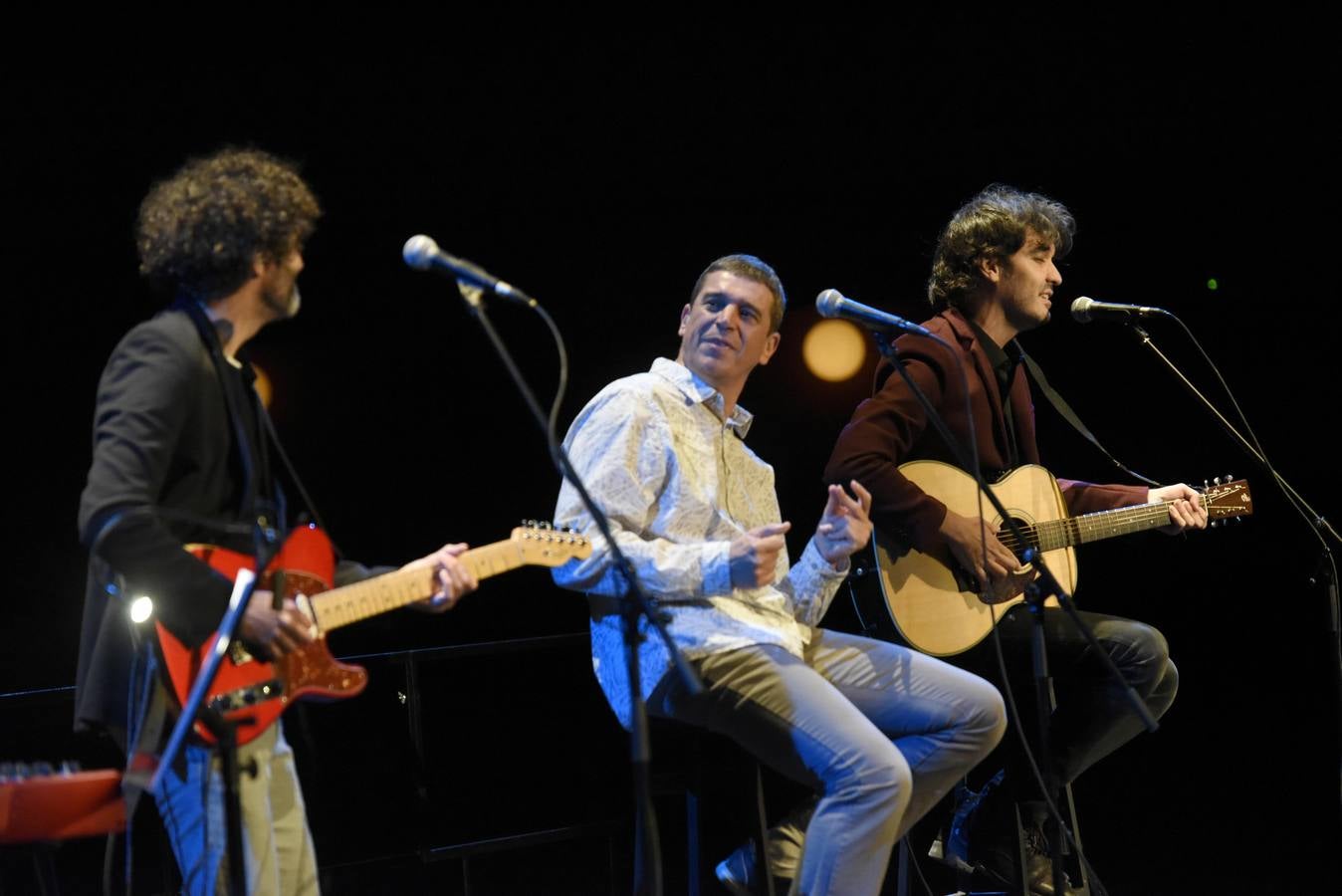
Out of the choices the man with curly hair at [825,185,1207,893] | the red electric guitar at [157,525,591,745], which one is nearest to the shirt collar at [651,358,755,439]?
the man with curly hair at [825,185,1207,893]

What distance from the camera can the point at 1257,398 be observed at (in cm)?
591

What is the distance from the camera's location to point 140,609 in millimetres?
2426

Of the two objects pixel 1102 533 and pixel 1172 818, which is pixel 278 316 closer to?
pixel 1102 533

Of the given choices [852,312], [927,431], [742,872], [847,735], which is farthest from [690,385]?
[742,872]

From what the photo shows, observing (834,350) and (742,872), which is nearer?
(742,872)

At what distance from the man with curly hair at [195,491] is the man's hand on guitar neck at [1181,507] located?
292 cm

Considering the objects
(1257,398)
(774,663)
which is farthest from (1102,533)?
(1257,398)

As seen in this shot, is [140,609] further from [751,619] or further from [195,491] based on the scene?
[751,619]

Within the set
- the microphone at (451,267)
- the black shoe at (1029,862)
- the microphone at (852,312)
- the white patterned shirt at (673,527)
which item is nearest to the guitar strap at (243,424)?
the microphone at (451,267)

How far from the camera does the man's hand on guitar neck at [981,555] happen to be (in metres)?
3.95

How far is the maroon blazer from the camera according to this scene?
394cm

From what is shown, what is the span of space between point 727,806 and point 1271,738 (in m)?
2.71

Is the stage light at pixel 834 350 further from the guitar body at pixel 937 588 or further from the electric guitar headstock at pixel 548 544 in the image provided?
the electric guitar headstock at pixel 548 544

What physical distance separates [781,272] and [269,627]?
161 inches
